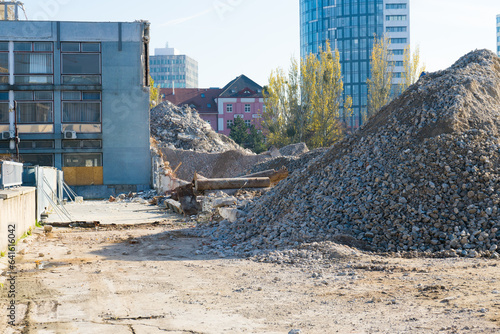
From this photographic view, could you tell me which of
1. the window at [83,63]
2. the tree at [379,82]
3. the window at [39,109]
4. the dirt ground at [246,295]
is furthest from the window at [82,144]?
the tree at [379,82]

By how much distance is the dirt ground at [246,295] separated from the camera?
5.56m

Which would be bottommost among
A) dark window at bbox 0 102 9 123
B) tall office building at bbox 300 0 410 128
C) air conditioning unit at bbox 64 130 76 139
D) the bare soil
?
the bare soil

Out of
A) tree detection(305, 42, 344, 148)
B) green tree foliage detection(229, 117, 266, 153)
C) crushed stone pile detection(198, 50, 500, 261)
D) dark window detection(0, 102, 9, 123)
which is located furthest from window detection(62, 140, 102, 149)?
green tree foliage detection(229, 117, 266, 153)

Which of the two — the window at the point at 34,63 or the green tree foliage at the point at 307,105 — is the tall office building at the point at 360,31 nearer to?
the green tree foliage at the point at 307,105

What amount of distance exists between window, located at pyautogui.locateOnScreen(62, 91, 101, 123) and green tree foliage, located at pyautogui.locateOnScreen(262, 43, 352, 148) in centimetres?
1983

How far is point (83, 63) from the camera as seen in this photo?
34.5m

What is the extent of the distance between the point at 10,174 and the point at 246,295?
7458mm

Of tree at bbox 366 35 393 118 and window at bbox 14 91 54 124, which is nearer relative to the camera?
window at bbox 14 91 54 124

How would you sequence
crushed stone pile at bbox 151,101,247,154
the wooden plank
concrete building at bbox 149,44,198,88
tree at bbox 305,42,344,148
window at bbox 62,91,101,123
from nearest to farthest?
the wooden plank
window at bbox 62,91,101,123
crushed stone pile at bbox 151,101,247,154
tree at bbox 305,42,344,148
concrete building at bbox 149,44,198,88

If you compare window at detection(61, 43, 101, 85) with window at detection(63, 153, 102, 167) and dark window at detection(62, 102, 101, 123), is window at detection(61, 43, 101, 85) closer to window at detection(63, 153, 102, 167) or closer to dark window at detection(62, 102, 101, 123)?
dark window at detection(62, 102, 101, 123)

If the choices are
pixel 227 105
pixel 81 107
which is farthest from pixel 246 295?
pixel 227 105

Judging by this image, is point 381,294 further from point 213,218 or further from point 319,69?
point 319,69

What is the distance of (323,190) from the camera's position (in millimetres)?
11656

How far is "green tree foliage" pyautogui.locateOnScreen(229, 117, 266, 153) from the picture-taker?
191 ft
